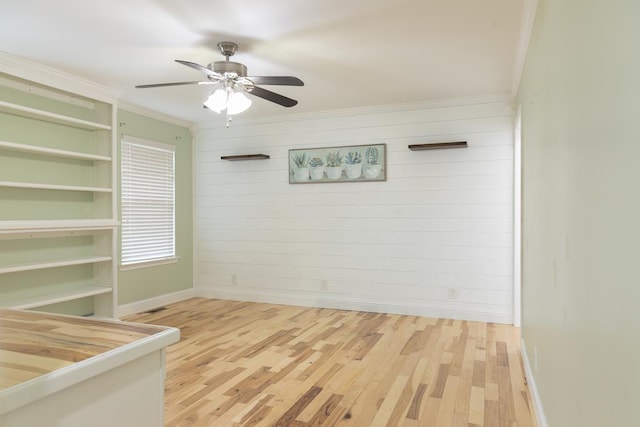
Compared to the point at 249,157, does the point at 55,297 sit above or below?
below

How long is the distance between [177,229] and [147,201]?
0.66 meters

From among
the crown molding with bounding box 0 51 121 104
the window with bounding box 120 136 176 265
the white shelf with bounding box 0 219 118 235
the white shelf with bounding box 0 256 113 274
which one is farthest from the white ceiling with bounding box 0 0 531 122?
the white shelf with bounding box 0 256 113 274

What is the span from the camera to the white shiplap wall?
15.4 ft

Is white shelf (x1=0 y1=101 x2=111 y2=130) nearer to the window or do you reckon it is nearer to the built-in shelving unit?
the built-in shelving unit

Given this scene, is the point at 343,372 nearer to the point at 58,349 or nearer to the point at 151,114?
the point at 58,349

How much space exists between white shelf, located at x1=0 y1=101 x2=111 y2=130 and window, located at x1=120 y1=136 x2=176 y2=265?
71cm

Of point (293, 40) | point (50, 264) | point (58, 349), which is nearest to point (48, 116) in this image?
point (50, 264)

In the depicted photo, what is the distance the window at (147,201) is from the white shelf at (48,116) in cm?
71

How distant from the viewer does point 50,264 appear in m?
3.81

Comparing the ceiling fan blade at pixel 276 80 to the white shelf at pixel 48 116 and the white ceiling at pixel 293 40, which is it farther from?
the white shelf at pixel 48 116

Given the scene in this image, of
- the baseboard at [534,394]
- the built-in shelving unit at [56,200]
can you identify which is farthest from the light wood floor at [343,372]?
the built-in shelving unit at [56,200]

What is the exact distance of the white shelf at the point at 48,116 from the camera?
3570 mm

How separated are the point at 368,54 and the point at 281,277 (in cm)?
325

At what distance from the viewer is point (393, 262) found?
201 inches
